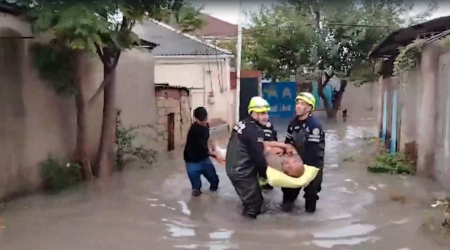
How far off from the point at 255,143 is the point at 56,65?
357 cm

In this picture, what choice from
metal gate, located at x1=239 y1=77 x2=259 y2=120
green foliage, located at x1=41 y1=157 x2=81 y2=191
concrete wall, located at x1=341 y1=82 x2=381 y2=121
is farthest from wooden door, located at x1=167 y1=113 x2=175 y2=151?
concrete wall, located at x1=341 y1=82 x2=381 y2=121

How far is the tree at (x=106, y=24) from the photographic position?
276 inches

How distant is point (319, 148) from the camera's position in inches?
275

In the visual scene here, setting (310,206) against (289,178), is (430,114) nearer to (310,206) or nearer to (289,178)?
(310,206)

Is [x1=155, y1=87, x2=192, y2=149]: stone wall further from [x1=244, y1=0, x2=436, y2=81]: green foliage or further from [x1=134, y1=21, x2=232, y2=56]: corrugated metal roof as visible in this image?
[x1=244, y1=0, x2=436, y2=81]: green foliage

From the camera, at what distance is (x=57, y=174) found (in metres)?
8.51

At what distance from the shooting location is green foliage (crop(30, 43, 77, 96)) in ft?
26.5

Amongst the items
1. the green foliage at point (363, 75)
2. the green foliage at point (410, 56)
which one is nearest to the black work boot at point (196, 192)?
the green foliage at point (410, 56)

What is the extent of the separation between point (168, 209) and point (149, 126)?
198 inches

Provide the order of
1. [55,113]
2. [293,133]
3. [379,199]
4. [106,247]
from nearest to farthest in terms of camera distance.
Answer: [106,247] < [293,133] < [379,199] < [55,113]

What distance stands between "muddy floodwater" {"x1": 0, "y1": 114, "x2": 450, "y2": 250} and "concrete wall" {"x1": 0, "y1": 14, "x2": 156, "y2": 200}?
47cm

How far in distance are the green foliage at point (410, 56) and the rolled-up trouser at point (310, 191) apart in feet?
12.5

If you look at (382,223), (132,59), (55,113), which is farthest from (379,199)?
(132,59)

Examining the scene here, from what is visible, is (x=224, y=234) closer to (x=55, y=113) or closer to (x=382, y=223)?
(x=382, y=223)
